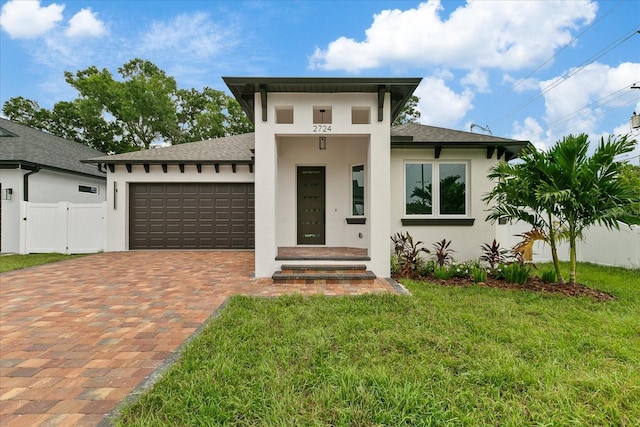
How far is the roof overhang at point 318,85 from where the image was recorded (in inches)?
214

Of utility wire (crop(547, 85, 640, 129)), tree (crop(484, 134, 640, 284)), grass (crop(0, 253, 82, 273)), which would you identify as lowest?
grass (crop(0, 253, 82, 273))

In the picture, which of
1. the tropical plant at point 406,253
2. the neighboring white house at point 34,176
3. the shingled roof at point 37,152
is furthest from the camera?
the shingled roof at point 37,152

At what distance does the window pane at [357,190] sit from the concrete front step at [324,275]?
213 cm

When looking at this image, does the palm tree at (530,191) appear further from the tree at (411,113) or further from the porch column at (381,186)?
the tree at (411,113)

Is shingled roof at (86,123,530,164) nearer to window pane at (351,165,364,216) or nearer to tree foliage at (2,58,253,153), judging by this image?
window pane at (351,165,364,216)

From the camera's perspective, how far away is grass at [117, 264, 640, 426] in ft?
6.30

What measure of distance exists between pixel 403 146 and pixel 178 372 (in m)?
6.64

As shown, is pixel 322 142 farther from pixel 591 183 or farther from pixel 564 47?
pixel 564 47

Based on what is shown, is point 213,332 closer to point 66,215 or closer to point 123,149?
point 66,215

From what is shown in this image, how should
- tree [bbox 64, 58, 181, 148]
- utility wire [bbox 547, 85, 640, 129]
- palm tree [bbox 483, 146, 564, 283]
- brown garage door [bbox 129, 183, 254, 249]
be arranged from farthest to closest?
tree [bbox 64, 58, 181, 148]
utility wire [bbox 547, 85, 640, 129]
brown garage door [bbox 129, 183, 254, 249]
palm tree [bbox 483, 146, 564, 283]

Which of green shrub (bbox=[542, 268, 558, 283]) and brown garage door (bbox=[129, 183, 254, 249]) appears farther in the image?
brown garage door (bbox=[129, 183, 254, 249])

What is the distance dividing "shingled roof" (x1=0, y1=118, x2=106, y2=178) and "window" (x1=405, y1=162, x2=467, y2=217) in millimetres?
11456

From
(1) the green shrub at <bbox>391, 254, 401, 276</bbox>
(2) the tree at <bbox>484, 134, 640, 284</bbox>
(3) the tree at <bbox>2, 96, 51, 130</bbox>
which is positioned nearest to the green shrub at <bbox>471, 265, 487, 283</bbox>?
(2) the tree at <bbox>484, 134, 640, 284</bbox>

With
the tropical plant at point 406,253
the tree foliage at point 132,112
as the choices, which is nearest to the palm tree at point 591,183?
the tropical plant at point 406,253
